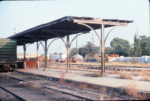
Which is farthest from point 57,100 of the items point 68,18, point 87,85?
point 68,18

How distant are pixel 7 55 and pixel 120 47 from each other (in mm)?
87158

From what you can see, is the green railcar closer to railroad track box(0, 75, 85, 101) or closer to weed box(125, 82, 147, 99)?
railroad track box(0, 75, 85, 101)

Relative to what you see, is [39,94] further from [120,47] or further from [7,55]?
[120,47]

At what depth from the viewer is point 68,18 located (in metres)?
17.0

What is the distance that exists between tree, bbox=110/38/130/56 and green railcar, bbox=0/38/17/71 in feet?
244

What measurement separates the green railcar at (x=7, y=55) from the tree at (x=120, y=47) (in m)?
74.4

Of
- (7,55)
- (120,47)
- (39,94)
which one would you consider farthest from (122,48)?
A: (39,94)

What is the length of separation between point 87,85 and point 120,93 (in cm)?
324

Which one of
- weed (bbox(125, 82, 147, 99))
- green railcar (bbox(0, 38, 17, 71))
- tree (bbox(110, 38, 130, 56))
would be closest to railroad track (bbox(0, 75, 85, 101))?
weed (bbox(125, 82, 147, 99))

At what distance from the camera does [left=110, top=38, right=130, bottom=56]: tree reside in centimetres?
9971

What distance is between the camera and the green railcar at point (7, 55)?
85.7 feet

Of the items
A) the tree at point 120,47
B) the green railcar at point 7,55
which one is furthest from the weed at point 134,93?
the tree at point 120,47

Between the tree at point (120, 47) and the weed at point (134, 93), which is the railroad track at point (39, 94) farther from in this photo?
the tree at point (120, 47)

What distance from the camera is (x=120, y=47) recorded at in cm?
10900
